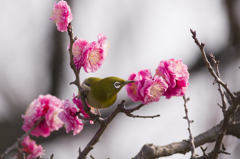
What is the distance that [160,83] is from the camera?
4.84ft

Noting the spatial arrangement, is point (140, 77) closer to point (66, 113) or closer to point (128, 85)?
point (128, 85)

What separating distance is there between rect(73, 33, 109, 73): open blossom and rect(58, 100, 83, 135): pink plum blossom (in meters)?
0.21

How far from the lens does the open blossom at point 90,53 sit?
149cm

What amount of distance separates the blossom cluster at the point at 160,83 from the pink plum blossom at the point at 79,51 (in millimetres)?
303

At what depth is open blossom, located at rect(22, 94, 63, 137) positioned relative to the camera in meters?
1.60

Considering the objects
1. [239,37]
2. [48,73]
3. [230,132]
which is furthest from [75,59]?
[239,37]

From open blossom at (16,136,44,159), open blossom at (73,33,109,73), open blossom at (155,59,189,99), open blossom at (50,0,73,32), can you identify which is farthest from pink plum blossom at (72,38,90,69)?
open blossom at (16,136,44,159)

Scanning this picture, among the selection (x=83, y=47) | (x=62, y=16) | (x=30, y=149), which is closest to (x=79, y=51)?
(x=83, y=47)

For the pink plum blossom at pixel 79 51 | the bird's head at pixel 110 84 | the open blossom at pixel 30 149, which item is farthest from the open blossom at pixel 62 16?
the open blossom at pixel 30 149

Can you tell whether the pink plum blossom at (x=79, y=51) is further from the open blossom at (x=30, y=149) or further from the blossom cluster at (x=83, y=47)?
the open blossom at (x=30, y=149)

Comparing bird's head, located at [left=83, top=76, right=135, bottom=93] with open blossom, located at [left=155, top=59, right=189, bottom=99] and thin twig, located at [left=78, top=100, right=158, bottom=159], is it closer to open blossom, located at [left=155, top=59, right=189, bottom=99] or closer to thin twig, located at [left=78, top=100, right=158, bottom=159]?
thin twig, located at [left=78, top=100, right=158, bottom=159]

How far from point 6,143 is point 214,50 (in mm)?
3350

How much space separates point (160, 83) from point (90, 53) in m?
0.41

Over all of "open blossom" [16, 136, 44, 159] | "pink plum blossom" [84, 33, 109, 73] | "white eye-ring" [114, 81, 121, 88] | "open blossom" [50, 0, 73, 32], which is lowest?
"open blossom" [16, 136, 44, 159]
